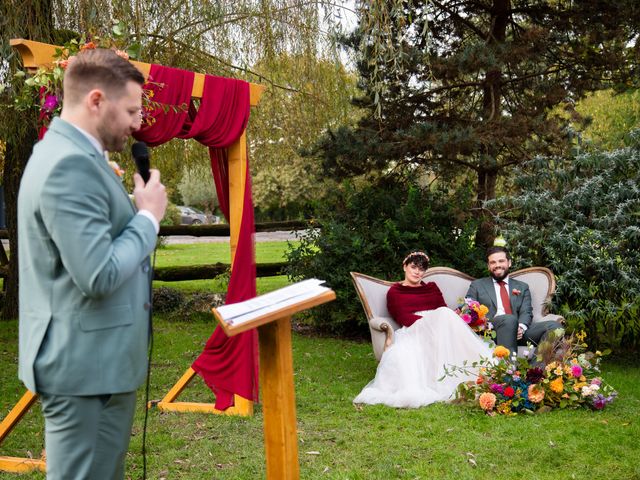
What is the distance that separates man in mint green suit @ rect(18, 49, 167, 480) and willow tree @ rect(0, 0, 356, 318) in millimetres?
4718

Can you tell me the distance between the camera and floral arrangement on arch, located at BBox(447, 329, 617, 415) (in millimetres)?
6004

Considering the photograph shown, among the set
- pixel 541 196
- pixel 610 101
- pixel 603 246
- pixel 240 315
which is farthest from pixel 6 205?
pixel 610 101

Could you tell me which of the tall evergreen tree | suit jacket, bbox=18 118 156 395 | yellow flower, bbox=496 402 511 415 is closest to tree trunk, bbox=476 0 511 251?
the tall evergreen tree

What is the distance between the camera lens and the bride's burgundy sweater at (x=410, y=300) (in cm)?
727

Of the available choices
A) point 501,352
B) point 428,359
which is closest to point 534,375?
point 501,352

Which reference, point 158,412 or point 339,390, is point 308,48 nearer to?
point 339,390

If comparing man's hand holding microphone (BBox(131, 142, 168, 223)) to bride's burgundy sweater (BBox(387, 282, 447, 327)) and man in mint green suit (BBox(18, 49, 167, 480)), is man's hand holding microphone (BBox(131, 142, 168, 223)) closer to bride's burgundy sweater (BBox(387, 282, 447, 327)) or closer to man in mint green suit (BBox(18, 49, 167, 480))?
man in mint green suit (BBox(18, 49, 167, 480))

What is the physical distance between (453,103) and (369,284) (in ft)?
13.8

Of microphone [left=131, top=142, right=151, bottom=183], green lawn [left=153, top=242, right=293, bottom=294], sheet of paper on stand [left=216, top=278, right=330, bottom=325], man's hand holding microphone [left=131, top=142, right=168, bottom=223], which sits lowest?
green lawn [left=153, top=242, right=293, bottom=294]

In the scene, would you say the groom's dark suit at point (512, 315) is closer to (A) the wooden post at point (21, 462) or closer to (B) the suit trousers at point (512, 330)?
(B) the suit trousers at point (512, 330)

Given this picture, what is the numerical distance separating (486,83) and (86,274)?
8636 mm

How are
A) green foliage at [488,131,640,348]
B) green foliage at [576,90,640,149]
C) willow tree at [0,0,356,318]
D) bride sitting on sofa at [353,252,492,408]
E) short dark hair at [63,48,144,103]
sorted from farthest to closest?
1. green foliage at [576,90,640,149]
2. green foliage at [488,131,640,348]
3. willow tree at [0,0,356,318]
4. bride sitting on sofa at [353,252,492,408]
5. short dark hair at [63,48,144,103]

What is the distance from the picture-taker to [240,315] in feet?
8.06

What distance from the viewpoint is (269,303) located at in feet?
8.43
